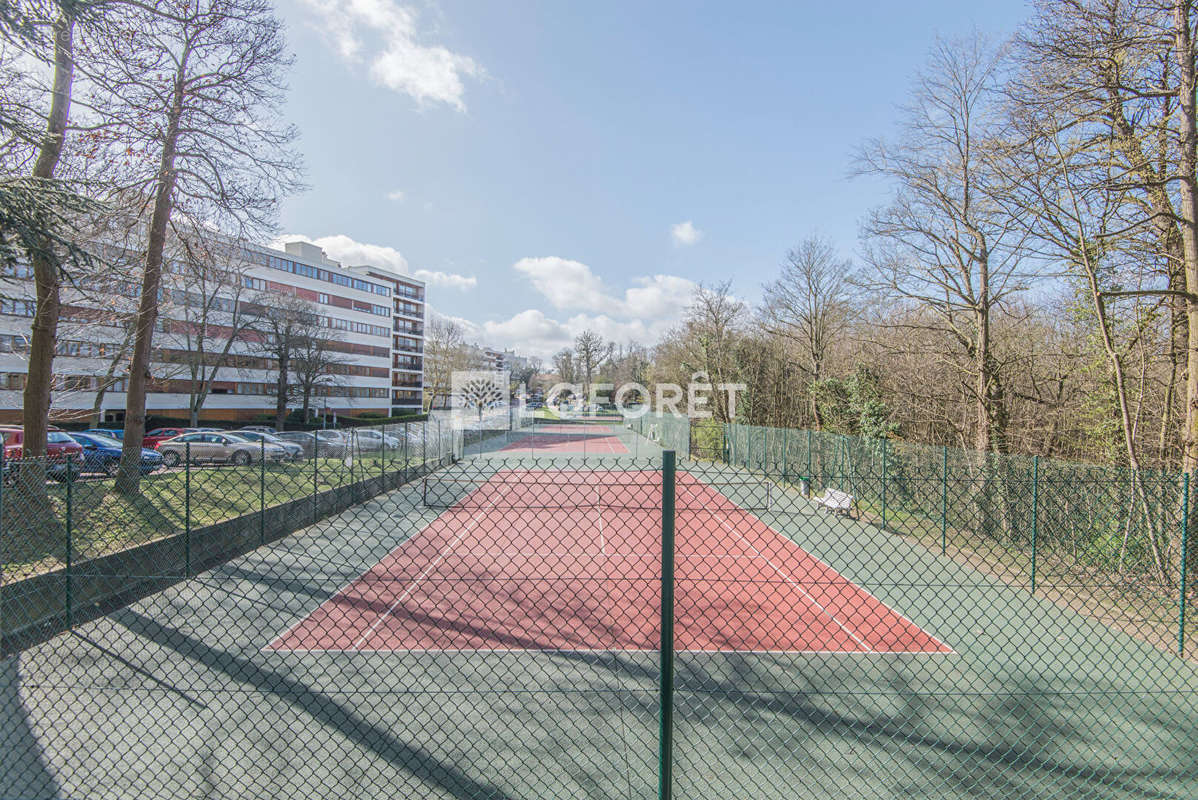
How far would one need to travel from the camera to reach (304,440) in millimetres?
20766

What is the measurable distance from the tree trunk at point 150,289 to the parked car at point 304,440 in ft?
11.9

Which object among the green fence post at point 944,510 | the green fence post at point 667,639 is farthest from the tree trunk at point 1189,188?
the green fence post at point 667,639

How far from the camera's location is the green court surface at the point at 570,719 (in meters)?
3.87

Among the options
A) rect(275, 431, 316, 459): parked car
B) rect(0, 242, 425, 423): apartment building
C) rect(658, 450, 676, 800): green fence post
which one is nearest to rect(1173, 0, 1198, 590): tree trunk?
rect(658, 450, 676, 800): green fence post

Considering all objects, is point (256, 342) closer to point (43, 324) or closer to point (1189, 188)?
point (43, 324)

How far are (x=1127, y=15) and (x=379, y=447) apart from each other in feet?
67.5

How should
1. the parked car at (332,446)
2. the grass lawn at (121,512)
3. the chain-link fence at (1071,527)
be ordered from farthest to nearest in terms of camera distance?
the parked car at (332,446) < the grass lawn at (121,512) < the chain-link fence at (1071,527)

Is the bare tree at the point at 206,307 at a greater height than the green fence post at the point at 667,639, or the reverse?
the bare tree at the point at 206,307

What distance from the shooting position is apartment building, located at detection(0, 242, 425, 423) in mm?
27922

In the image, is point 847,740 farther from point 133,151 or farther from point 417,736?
point 133,151

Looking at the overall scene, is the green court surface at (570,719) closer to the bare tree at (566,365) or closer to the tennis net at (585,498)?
the tennis net at (585,498)

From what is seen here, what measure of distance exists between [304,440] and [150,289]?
9.54 m

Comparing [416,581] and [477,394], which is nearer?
[416,581]

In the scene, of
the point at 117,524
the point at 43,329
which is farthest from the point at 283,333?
the point at 117,524
